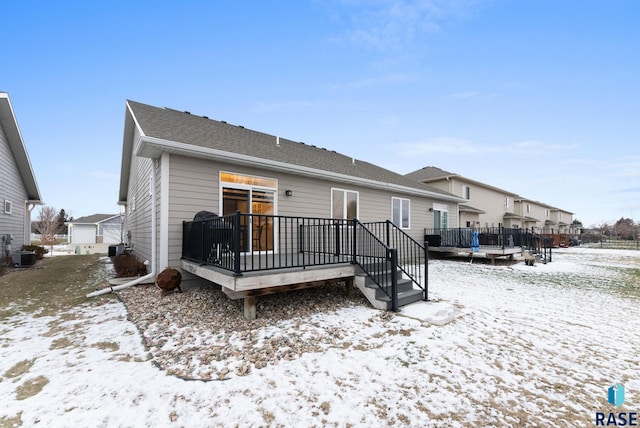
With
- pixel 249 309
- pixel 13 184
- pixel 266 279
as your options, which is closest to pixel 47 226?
pixel 13 184

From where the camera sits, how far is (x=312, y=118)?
16.7 meters

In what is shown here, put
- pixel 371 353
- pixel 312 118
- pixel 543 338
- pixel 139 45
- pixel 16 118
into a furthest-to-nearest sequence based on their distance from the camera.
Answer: pixel 312 118 < pixel 139 45 < pixel 16 118 < pixel 543 338 < pixel 371 353

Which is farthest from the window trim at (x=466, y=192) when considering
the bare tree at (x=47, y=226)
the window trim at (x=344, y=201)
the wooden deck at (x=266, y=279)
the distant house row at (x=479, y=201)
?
the bare tree at (x=47, y=226)

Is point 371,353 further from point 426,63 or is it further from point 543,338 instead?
point 426,63

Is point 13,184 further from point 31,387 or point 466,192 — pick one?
point 466,192

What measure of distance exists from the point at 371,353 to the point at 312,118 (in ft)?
49.8

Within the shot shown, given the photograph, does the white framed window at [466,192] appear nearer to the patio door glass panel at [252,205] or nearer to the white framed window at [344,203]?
the white framed window at [344,203]

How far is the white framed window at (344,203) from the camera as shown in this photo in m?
9.12

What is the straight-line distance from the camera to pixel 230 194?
6.77m

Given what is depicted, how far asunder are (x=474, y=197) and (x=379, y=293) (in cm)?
2054

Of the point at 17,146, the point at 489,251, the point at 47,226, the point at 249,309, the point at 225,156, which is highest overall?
the point at 17,146

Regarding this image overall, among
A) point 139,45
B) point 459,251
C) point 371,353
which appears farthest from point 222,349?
point 139,45

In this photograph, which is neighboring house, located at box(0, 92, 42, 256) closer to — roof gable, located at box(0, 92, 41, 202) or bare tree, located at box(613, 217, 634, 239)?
roof gable, located at box(0, 92, 41, 202)

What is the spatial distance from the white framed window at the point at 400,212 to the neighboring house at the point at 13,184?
44.8 ft
